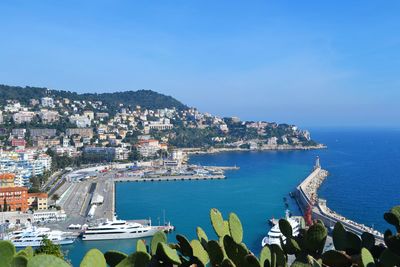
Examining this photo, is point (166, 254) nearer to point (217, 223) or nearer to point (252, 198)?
point (217, 223)

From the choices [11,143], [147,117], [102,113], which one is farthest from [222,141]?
[11,143]

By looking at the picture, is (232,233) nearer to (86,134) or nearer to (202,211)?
(202,211)

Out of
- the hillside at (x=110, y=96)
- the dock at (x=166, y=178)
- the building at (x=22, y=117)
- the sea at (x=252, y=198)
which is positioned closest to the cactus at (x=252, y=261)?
the sea at (x=252, y=198)

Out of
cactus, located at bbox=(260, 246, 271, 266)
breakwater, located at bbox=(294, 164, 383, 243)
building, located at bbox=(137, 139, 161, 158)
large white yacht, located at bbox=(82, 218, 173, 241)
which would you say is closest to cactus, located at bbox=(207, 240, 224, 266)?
cactus, located at bbox=(260, 246, 271, 266)

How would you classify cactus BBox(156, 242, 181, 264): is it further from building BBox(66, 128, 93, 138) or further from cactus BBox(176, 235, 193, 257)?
building BBox(66, 128, 93, 138)

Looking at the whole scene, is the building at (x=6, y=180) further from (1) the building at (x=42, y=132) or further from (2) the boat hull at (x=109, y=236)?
(1) the building at (x=42, y=132)

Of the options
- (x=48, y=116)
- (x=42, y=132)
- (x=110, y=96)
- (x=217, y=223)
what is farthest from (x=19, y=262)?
(x=110, y=96)
